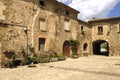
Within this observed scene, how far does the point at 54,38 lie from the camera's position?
57.3ft

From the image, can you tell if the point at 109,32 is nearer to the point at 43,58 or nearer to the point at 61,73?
the point at 43,58

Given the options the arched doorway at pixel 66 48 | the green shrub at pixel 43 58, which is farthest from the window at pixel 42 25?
the arched doorway at pixel 66 48

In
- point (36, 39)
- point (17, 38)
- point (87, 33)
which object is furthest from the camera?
point (87, 33)

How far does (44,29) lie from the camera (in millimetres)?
15961

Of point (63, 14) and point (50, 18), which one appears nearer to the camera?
point (50, 18)

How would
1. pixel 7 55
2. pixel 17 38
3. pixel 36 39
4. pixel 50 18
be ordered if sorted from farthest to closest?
pixel 50 18 → pixel 36 39 → pixel 17 38 → pixel 7 55

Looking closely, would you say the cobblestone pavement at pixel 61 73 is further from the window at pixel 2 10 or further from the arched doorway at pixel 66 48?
the arched doorway at pixel 66 48

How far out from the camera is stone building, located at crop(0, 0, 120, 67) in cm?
1229

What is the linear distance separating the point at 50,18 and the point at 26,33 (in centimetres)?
414

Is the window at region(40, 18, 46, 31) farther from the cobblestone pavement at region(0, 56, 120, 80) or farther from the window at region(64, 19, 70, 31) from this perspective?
the cobblestone pavement at region(0, 56, 120, 80)

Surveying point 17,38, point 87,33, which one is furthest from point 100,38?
point 17,38

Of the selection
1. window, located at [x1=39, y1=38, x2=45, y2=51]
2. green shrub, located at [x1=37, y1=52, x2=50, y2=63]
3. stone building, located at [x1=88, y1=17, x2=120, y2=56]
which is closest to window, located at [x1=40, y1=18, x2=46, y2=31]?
window, located at [x1=39, y1=38, x2=45, y2=51]

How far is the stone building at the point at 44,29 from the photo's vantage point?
40.3 ft

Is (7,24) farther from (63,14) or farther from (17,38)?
(63,14)
